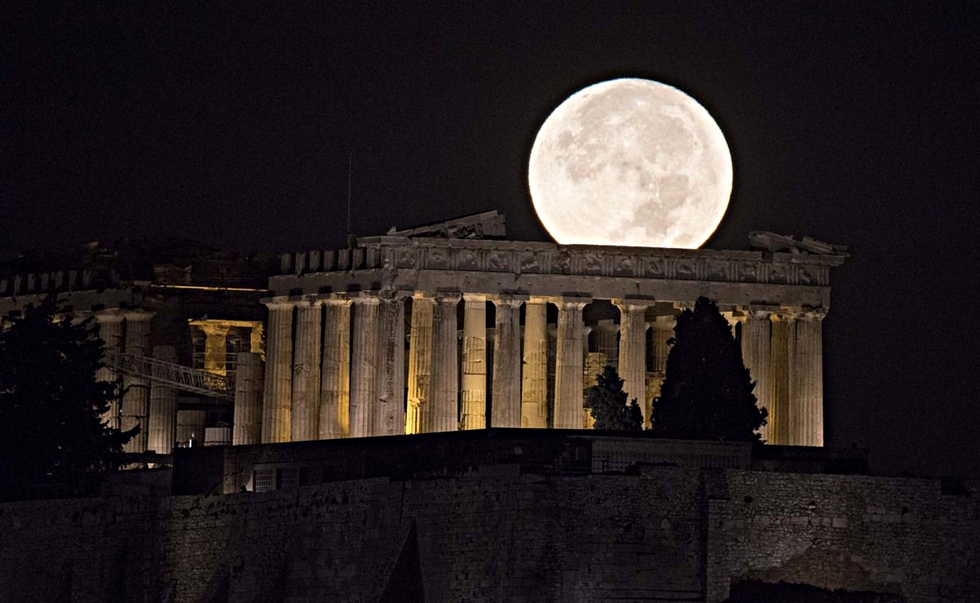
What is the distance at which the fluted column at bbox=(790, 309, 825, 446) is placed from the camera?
13412 centimetres

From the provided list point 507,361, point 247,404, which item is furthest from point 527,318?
point 247,404

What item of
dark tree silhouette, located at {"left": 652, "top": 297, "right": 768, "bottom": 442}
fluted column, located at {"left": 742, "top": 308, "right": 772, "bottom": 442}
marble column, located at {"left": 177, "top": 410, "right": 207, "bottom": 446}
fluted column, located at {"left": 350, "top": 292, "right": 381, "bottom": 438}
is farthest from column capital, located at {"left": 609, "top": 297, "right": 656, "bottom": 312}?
marble column, located at {"left": 177, "top": 410, "right": 207, "bottom": 446}

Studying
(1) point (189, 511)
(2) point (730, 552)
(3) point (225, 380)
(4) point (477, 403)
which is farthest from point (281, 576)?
(3) point (225, 380)

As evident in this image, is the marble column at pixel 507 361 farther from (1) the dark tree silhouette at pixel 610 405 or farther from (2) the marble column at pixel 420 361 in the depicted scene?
(1) the dark tree silhouette at pixel 610 405

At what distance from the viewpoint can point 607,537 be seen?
99.6 meters

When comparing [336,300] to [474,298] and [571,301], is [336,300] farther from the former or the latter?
[571,301]

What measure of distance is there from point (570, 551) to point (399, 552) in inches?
233

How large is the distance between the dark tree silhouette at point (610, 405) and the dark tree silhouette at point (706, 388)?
206 inches

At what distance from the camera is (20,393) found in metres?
119

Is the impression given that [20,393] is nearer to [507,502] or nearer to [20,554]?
[20,554]

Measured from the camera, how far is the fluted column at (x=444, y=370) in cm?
13088

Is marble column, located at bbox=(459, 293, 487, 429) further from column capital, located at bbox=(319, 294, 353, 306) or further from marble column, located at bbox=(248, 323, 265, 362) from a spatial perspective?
marble column, located at bbox=(248, 323, 265, 362)

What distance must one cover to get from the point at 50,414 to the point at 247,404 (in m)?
18.6

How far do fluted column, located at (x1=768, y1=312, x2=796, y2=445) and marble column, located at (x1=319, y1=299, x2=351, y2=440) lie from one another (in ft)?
53.3
